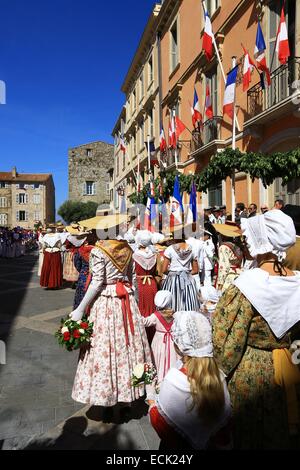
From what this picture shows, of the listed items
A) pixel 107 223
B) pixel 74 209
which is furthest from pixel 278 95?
pixel 74 209

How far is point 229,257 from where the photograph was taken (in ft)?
16.4

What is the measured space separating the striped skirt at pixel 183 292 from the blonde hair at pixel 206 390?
3251 millimetres

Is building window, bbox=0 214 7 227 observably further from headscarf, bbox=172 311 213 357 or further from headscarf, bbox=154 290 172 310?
headscarf, bbox=172 311 213 357

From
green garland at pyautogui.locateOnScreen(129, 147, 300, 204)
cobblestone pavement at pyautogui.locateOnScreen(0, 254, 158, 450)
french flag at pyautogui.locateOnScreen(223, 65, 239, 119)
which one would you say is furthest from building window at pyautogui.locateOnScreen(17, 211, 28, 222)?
cobblestone pavement at pyautogui.locateOnScreen(0, 254, 158, 450)

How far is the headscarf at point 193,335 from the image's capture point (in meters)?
1.89

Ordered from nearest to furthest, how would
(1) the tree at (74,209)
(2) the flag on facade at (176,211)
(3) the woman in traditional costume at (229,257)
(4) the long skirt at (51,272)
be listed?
(3) the woman in traditional costume at (229,257) < (2) the flag on facade at (176,211) < (4) the long skirt at (51,272) < (1) the tree at (74,209)

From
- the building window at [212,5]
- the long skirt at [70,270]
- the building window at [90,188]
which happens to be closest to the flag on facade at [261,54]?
the building window at [212,5]

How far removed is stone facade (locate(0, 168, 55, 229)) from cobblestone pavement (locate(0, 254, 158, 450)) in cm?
5349

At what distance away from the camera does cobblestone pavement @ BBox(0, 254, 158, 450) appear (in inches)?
113

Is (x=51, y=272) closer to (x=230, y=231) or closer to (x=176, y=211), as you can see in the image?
(x=176, y=211)

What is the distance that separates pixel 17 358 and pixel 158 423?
3.39 meters

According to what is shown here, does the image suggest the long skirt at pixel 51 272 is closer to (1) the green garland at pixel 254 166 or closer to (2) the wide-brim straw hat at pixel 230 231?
(1) the green garland at pixel 254 166

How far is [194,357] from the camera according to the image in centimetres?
186
